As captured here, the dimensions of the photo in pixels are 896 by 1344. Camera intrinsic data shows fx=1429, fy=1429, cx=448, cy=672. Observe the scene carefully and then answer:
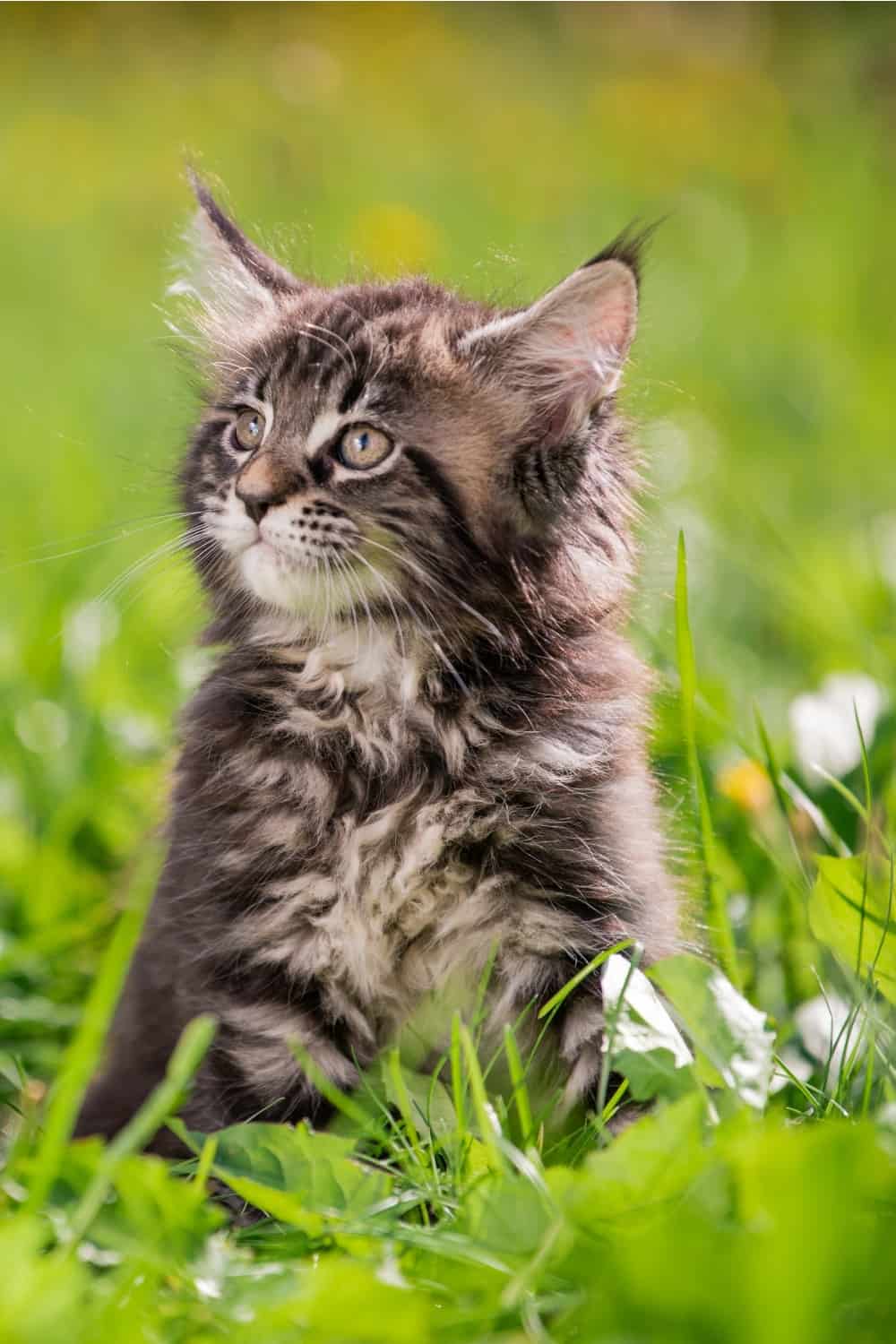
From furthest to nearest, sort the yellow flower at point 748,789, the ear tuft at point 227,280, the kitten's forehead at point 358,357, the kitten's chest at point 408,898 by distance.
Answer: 1. the yellow flower at point 748,789
2. the ear tuft at point 227,280
3. the kitten's forehead at point 358,357
4. the kitten's chest at point 408,898

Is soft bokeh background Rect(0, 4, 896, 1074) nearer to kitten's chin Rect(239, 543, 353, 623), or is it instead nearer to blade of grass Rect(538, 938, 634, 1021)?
kitten's chin Rect(239, 543, 353, 623)

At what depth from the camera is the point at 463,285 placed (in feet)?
7.53

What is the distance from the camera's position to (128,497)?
13.2 ft

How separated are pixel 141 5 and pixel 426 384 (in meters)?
7.78

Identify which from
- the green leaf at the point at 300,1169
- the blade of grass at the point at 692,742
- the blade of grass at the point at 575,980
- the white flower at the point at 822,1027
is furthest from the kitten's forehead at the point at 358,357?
the white flower at the point at 822,1027

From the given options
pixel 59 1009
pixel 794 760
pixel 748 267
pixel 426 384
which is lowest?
pixel 59 1009

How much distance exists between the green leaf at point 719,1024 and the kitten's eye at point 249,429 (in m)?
0.88

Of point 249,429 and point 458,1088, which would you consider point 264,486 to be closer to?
point 249,429

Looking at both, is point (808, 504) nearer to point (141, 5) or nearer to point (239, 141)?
point (239, 141)

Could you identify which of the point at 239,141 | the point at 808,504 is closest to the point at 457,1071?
the point at 808,504

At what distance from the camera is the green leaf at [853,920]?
1.56 meters

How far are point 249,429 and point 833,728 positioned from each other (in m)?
1.11

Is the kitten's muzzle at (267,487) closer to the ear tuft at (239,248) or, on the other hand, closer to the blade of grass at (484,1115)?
the ear tuft at (239,248)

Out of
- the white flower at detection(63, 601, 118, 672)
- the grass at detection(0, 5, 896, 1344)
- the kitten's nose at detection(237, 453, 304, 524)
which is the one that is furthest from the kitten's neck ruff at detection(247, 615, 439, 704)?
the white flower at detection(63, 601, 118, 672)
